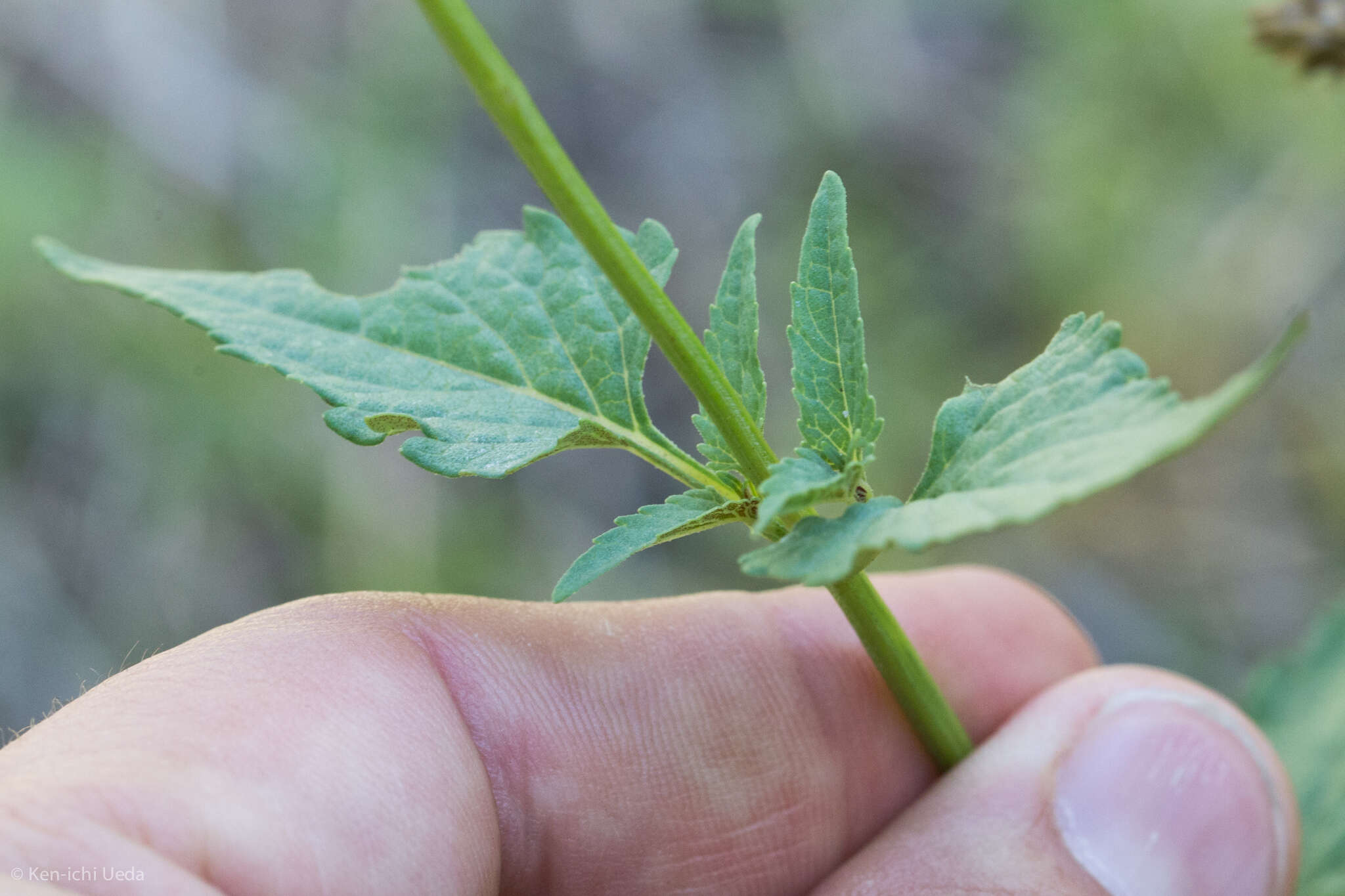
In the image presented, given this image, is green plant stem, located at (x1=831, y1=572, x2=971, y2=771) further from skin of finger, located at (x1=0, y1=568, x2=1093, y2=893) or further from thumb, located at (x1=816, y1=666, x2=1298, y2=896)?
skin of finger, located at (x1=0, y1=568, x2=1093, y2=893)

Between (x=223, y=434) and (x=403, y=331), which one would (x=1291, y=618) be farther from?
(x=223, y=434)

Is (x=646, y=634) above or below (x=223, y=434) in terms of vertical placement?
below

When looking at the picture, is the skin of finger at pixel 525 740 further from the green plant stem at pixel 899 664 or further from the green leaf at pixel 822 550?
the green leaf at pixel 822 550

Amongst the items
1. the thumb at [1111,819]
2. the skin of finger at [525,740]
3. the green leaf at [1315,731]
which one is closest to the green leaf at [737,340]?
the skin of finger at [525,740]

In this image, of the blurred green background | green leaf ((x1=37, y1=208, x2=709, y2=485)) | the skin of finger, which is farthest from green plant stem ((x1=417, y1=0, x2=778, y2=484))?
the blurred green background

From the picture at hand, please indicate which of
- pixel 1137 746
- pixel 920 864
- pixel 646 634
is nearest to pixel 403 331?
pixel 646 634
